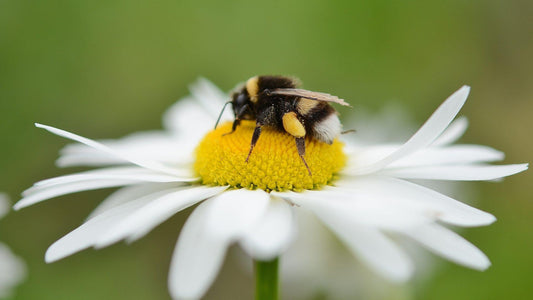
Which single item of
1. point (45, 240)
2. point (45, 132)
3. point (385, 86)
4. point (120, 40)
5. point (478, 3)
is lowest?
point (45, 240)

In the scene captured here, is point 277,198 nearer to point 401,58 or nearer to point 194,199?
point 194,199

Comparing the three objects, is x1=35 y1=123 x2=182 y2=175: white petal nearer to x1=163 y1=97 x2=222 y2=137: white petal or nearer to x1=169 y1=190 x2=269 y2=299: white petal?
x1=169 y1=190 x2=269 y2=299: white petal

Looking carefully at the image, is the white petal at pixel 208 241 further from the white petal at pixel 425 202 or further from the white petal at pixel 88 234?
the white petal at pixel 425 202

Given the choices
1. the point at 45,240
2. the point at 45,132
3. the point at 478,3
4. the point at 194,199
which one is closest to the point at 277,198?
the point at 194,199

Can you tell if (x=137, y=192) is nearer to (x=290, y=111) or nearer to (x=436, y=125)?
(x=290, y=111)

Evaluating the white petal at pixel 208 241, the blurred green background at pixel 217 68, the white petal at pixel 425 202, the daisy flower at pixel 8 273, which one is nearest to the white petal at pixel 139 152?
the daisy flower at pixel 8 273

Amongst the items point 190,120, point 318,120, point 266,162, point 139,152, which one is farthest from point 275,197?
point 190,120
